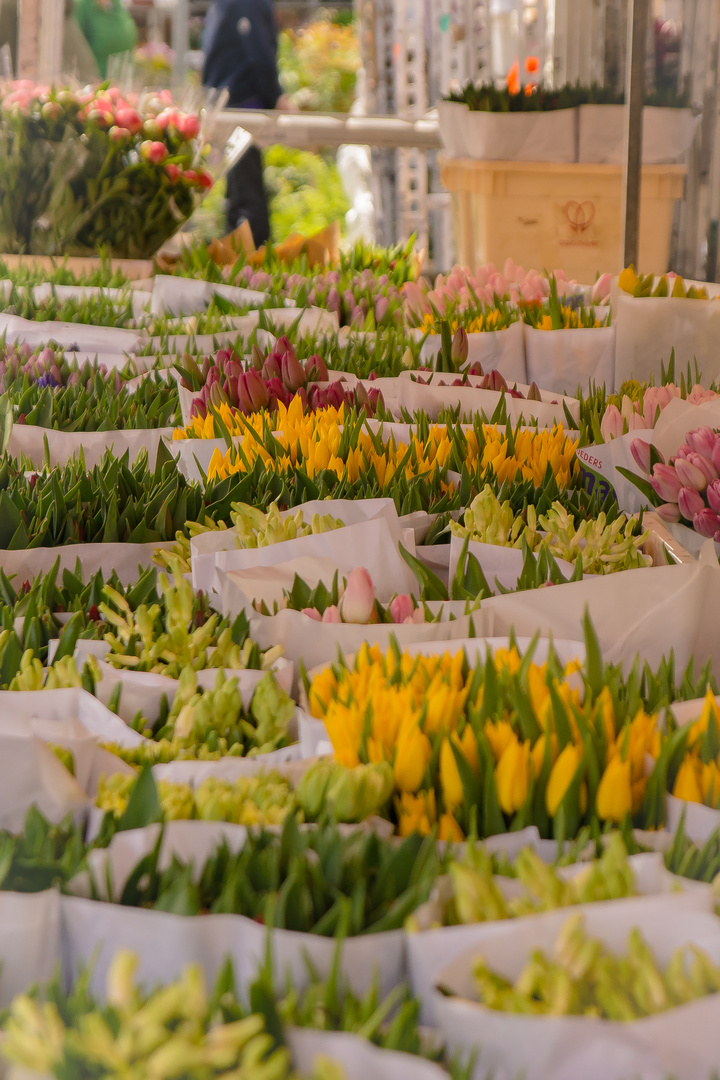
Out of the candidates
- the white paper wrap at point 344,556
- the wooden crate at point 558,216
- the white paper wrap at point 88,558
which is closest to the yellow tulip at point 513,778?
the white paper wrap at point 344,556

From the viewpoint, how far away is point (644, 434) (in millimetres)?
1224

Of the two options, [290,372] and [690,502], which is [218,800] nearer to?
[690,502]

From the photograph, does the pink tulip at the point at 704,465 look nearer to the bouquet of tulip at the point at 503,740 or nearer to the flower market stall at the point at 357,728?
the flower market stall at the point at 357,728

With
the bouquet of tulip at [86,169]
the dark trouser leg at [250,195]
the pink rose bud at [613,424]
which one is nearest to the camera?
the pink rose bud at [613,424]

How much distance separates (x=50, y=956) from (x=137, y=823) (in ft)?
0.32

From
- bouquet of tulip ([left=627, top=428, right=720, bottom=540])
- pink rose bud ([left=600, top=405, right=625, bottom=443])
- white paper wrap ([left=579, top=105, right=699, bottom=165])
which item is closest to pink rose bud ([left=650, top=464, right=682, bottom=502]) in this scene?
bouquet of tulip ([left=627, top=428, right=720, bottom=540])

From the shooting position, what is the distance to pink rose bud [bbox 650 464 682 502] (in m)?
1.10

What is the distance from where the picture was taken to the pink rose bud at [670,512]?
1.10 meters

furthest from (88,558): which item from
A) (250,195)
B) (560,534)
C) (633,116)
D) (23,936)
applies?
(250,195)

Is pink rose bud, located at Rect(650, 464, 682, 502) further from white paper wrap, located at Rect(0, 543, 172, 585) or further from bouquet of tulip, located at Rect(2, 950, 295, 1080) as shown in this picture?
bouquet of tulip, located at Rect(2, 950, 295, 1080)

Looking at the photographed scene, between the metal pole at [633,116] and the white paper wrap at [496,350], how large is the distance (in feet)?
1.69

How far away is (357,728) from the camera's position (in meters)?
0.65

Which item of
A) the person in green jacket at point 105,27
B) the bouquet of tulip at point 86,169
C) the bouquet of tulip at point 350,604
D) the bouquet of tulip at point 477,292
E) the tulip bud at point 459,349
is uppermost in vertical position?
the person in green jacket at point 105,27

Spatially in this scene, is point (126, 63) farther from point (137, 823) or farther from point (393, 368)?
point (137, 823)
